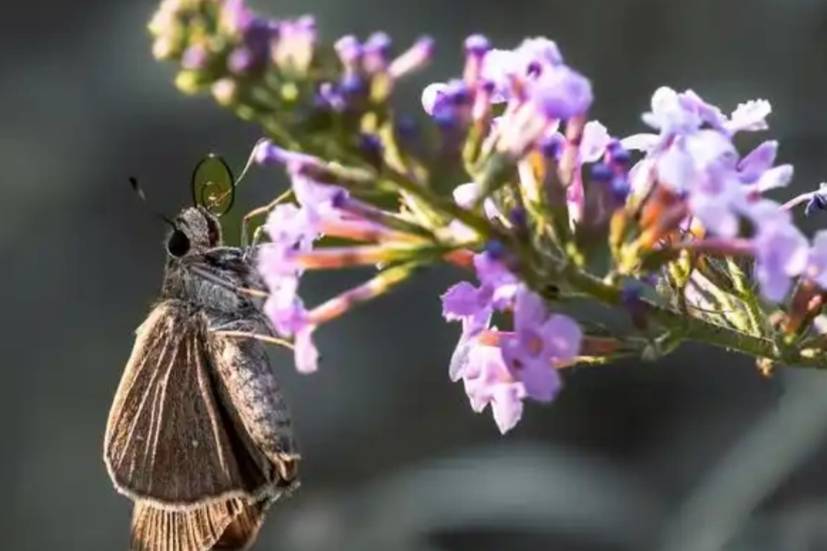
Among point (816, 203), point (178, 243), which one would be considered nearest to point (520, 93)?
point (816, 203)

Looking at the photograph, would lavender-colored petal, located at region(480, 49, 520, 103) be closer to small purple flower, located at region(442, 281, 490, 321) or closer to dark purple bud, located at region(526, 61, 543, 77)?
dark purple bud, located at region(526, 61, 543, 77)

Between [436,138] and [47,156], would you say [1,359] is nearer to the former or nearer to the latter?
[47,156]

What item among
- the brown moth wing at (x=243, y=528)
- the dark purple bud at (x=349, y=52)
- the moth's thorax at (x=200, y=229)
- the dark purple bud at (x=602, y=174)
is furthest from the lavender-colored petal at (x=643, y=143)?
the brown moth wing at (x=243, y=528)

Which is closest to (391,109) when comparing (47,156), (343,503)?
(343,503)

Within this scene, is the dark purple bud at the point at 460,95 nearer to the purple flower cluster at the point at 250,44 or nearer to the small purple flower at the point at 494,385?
the purple flower cluster at the point at 250,44

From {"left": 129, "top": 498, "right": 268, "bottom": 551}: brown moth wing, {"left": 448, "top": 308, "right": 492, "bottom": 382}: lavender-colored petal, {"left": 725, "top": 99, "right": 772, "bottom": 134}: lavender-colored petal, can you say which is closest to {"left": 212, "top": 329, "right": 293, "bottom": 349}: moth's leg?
{"left": 129, "top": 498, "right": 268, "bottom": 551}: brown moth wing

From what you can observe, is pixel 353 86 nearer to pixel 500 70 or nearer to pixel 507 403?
pixel 500 70

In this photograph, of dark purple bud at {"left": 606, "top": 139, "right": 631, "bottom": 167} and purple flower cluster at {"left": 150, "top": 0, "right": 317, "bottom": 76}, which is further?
dark purple bud at {"left": 606, "top": 139, "right": 631, "bottom": 167}
